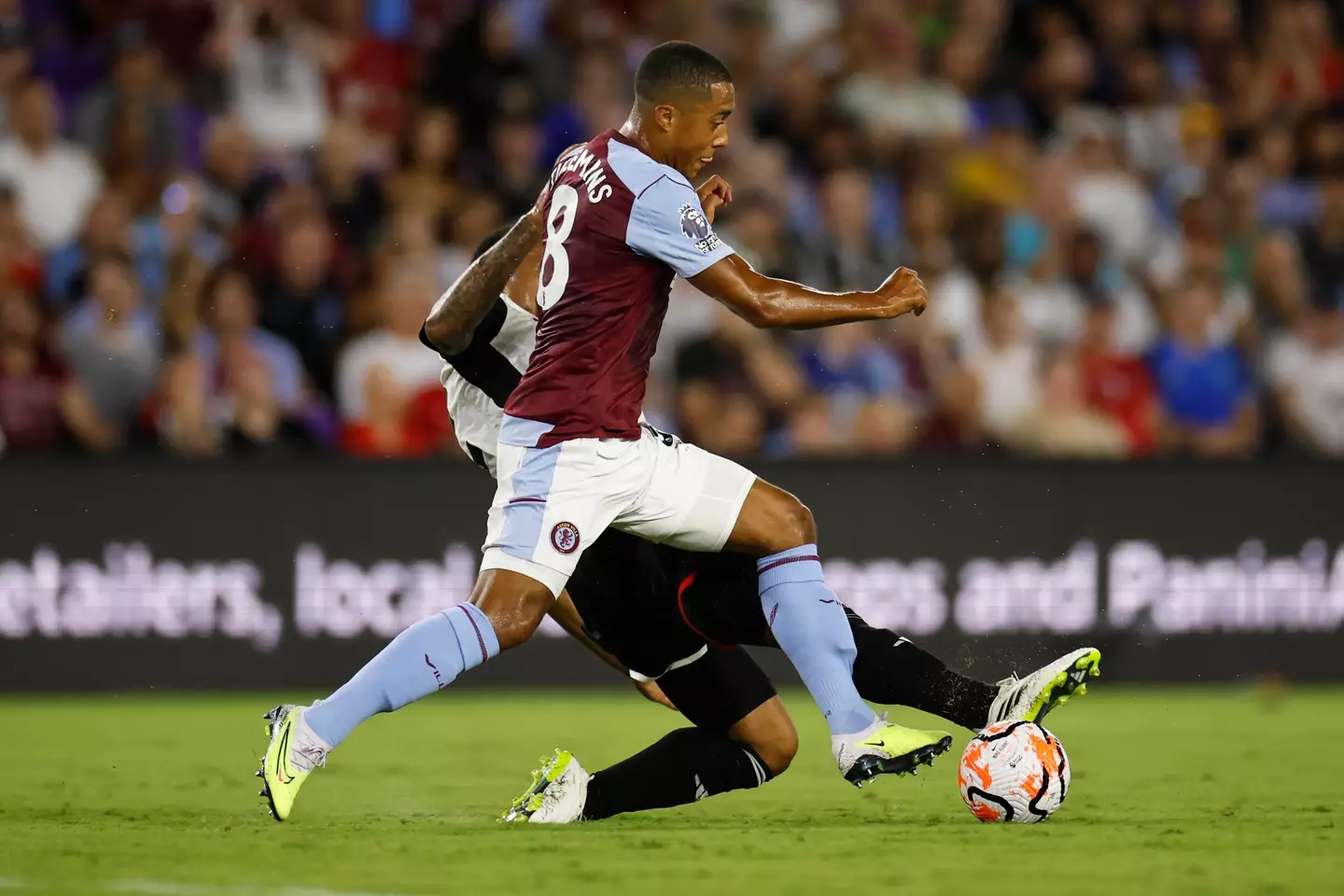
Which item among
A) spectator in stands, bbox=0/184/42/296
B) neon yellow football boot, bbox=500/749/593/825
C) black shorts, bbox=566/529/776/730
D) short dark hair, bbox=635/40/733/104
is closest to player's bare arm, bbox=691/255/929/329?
short dark hair, bbox=635/40/733/104

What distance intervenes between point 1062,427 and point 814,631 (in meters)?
6.39

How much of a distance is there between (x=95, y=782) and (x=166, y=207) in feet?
16.7

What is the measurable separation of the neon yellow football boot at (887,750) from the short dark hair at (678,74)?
1.96m

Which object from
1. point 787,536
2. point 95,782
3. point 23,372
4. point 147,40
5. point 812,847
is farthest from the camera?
point 147,40

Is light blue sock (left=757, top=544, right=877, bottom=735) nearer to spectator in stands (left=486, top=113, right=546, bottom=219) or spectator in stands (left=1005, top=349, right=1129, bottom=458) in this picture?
spectator in stands (left=1005, top=349, right=1129, bottom=458)

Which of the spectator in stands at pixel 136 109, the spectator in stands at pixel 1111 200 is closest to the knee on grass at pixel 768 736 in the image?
the spectator in stands at pixel 136 109

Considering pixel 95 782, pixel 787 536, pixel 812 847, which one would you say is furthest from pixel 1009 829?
pixel 95 782

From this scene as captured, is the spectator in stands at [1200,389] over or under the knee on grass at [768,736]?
over

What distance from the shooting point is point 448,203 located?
40.4 ft

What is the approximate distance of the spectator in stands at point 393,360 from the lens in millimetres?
11398

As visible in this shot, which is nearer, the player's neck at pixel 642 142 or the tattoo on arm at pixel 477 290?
the player's neck at pixel 642 142

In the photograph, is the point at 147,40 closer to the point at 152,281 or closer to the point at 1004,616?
the point at 152,281

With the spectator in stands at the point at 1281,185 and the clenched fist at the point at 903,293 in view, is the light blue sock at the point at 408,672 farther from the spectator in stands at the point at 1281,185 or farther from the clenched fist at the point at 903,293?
the spectator in stands at the point at 1281,185

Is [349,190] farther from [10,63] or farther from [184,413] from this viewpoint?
[10,63]
